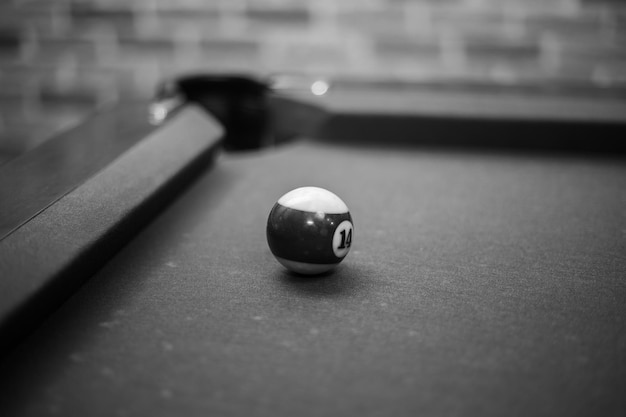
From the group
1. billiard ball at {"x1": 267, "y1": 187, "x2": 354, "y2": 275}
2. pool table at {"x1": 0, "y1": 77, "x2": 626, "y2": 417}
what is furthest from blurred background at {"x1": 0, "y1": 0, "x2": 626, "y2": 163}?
billiard ball at {"x1": 267, "y1": 187, "x2": 354, "y2": 275}

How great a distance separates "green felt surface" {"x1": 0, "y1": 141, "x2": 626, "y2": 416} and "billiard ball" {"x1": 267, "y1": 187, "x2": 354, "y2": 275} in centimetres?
4

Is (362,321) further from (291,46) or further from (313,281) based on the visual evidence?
(291,46)

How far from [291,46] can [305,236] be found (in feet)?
7.43

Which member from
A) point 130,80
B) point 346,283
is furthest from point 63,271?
point 130,80

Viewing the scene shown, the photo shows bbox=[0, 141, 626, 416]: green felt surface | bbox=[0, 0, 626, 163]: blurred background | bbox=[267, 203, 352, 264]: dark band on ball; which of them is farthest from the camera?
bbox=[0, 0, 626, 163]: blurred background

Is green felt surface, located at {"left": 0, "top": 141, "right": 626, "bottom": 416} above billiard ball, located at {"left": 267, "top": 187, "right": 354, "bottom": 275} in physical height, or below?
Result: below

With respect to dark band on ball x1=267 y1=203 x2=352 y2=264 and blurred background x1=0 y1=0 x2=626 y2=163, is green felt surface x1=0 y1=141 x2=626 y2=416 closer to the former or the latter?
dark band on ball x1=267 y1=203 x2=352 y2=264

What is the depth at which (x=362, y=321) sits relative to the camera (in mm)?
1029

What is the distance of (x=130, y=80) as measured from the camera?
3492 mm

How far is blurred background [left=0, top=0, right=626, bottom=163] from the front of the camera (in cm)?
306

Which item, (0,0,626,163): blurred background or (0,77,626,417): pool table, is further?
(0,0,626,163): blurred background

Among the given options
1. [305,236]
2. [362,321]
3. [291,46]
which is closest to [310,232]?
[305,236]

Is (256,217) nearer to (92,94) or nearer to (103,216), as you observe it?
(103,216)

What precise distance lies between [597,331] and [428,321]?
253 millimetres
